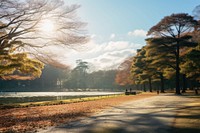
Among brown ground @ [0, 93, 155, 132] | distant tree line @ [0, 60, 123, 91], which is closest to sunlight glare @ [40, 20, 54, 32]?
brown ground @ [0, 93, 155, 132]

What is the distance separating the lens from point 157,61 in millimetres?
41000

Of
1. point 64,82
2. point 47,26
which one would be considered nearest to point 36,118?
point 47,26

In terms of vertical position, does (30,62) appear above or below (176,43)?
below

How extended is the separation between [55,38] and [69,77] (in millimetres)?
104933

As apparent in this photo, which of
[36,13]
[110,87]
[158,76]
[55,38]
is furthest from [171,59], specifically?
[110,87]

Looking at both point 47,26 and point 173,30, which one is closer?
point 47,26

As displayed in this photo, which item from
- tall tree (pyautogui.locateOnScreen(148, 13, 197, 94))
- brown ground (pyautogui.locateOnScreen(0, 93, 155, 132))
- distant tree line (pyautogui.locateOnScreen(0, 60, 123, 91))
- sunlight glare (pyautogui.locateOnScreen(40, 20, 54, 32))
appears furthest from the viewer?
distant tree line (pyautogui.locateOnScreen(0, 60, 123, 91))

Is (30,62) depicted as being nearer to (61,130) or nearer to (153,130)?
(61,130)

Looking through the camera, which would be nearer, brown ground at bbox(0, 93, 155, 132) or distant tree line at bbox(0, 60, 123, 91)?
brown ground at bbox(0, 93, 155, 132)

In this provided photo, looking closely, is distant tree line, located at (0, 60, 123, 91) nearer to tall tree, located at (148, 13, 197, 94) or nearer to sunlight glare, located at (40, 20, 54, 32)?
tall tree, located at (148, 13, 197, 94)

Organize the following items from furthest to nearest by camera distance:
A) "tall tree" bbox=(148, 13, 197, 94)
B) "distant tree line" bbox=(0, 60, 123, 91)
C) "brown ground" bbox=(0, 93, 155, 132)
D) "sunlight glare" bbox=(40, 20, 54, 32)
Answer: "distant tree line" bbox=(0, 60, 123, 91) → "tall tree" bbox=(148, 13, 197, 94) → "sunlight glare" bbox=(40, 20, 54, 32) → "brown ground" bbox=(0, 93, 155, 132)

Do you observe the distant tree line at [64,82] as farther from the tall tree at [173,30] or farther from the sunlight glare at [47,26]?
the sunlight glare at [47,26]

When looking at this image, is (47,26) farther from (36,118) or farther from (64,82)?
(64,82)

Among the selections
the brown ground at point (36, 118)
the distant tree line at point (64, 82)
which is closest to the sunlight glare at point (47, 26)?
the brown ground at point (36, 118)
